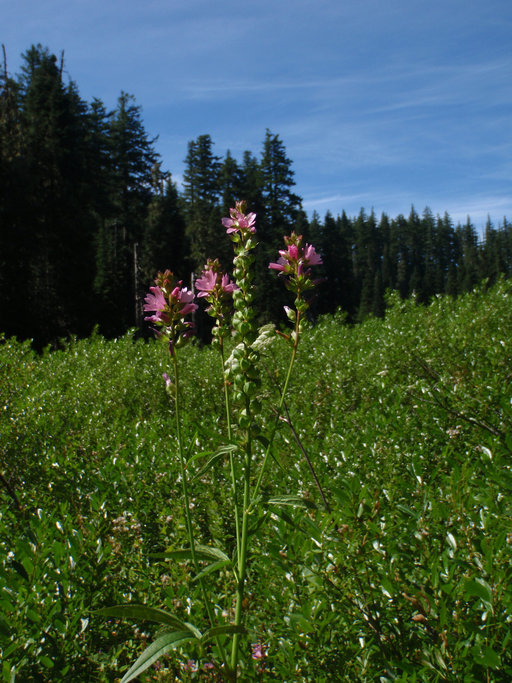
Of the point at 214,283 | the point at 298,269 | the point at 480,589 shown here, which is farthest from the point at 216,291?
the point at 480,589

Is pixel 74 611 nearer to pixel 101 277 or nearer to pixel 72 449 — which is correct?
pixel 72 449

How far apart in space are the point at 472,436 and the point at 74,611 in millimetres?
2434

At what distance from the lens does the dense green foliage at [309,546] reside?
1.36 metres

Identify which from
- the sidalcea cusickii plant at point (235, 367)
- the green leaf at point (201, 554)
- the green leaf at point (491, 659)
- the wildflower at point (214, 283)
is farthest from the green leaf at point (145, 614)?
the wildflower at point (214, 283)

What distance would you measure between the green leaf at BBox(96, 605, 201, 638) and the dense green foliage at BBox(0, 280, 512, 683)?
0.61 feet

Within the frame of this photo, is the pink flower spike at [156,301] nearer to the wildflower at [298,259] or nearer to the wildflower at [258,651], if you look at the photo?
the wildflower at [298,259]

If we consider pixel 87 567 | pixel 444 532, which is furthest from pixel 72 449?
pixel 444 532

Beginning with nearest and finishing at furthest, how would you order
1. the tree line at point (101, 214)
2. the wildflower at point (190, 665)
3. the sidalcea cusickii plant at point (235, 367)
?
the sidalcea cusickii plant at point (235, 367), the wildflower at point (190, 665), the tree line at point (101, 214)

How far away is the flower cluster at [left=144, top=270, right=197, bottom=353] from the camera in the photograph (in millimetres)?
1543

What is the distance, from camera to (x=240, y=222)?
1581mm

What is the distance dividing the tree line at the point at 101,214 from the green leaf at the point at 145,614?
313 inches

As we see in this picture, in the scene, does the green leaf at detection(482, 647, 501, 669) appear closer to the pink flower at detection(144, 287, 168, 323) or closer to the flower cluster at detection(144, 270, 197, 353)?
the flower cluster at detection(144, 270, 197, 353)

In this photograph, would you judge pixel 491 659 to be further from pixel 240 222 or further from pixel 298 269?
pixel 240 222

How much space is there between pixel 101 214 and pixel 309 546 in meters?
39.1
